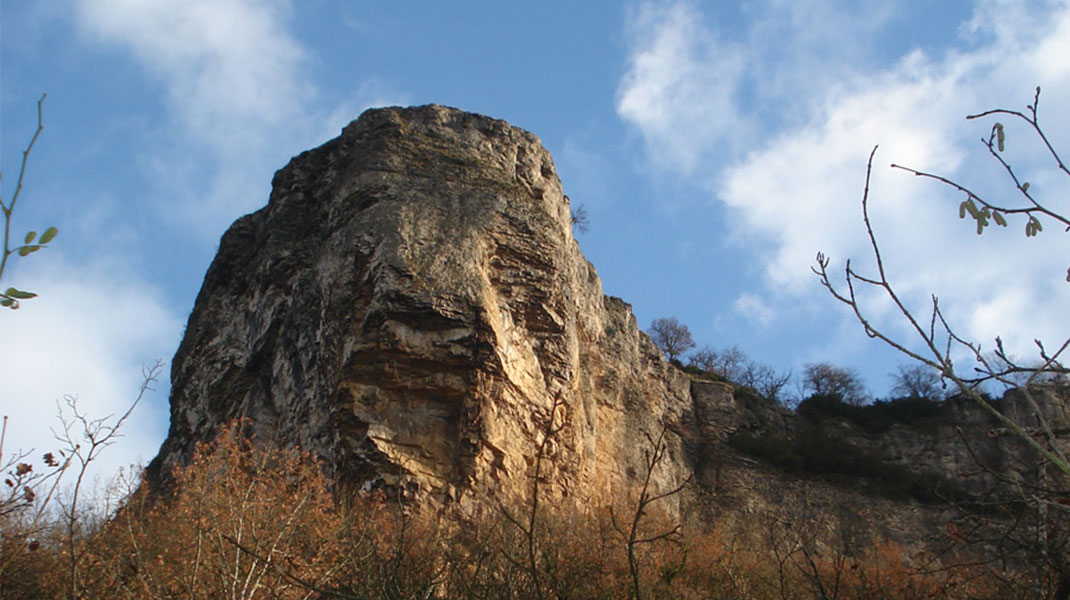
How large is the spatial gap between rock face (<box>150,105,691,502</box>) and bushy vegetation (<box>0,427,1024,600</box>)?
968mm

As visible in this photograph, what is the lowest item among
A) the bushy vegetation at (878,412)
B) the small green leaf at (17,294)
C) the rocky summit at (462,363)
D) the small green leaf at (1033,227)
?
the small green leaf at (17,294)

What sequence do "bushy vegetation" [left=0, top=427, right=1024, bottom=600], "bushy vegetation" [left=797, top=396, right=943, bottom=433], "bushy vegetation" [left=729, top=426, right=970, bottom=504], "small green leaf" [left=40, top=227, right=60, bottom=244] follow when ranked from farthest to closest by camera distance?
"bushy vegetation" [left=797, top=396, right=943, bottom=433] → "bushy vegetation" [left=729, top=426, right=970, bottom=504] → "bushy vegetation" [left=0, top=427, right=1024, bottom=600] → "small green leaf" [left=40, top=227, right=60, bottom=244]

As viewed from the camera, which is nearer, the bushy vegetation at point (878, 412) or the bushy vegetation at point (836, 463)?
the bushy vegetation at point (836, 463)

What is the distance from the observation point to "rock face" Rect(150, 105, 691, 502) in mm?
15188

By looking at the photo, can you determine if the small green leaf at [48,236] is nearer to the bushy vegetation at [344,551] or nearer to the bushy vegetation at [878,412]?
the bushy vegetation at [344,551]

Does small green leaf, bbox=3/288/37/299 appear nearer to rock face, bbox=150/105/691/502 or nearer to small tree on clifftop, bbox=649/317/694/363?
rock face, bbox=150/105/691/502

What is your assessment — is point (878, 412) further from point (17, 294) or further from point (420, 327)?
point (17, 294)

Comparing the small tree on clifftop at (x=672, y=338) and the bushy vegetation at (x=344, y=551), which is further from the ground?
the small tree on clifftop at (x=672, y=338)

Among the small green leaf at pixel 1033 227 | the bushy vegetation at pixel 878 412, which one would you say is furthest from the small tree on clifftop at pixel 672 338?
the small green leaf at pixel 1033 227

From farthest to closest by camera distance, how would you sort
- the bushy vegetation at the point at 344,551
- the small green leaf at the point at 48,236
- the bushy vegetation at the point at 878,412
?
the bushy vegetation at the point at 878,412 → the bushy vegetation at the point at 344,551 → the small green leaf at the point at 48,236

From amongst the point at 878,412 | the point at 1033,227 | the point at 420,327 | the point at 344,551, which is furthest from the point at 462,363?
the point at 878,412

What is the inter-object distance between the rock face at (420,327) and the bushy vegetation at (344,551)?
97cm

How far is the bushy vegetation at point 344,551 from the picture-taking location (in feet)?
28.4

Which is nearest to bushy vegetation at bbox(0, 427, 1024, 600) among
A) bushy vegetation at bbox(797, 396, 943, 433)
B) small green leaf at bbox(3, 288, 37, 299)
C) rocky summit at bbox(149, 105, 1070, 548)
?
rocky summit at bbox(149, 105, 1070, 548)
